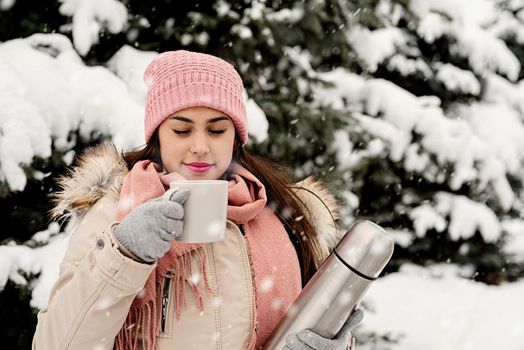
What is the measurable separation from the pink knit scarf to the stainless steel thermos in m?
0.17

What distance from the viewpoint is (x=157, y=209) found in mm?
1385

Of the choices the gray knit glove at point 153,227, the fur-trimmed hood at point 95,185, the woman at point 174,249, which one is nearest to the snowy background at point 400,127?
the fur-trimmed hood at point 95,185

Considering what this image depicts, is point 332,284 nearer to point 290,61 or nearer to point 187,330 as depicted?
point 187,330

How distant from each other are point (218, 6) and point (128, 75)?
30.8 inches

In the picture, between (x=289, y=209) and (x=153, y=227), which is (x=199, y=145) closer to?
(x=153, y=227)

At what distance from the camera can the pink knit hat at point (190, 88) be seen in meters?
1.80

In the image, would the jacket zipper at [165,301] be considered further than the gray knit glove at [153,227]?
Yes

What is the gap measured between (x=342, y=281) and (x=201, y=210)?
1.39ft

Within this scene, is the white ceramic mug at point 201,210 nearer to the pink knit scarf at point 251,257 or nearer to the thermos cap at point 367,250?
the pink knit scarf at point 251,257

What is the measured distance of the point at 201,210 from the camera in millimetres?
1442

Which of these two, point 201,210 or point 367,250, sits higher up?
point 201,210

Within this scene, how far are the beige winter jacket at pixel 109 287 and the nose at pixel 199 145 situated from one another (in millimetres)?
248

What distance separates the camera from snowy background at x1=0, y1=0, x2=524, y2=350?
268 cm

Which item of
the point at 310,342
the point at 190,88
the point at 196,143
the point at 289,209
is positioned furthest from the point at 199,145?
the point at 310,342
